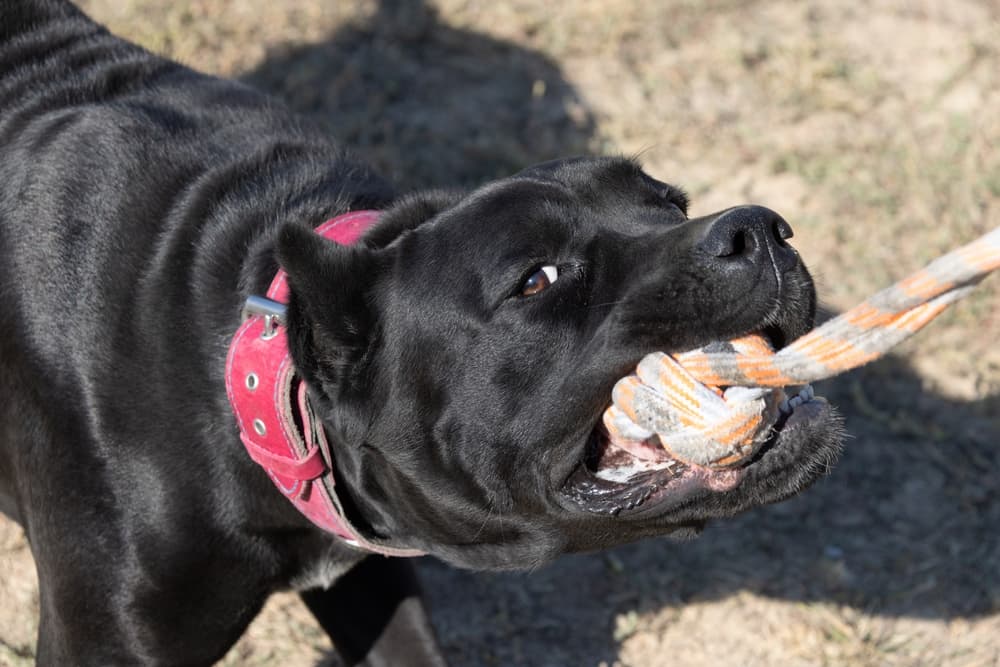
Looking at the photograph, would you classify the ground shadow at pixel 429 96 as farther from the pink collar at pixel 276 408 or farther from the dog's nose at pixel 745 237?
the dog's nose at pixel 745 237

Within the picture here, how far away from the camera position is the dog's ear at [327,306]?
270 cm

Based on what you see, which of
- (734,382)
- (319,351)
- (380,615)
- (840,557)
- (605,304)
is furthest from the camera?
(840,557)

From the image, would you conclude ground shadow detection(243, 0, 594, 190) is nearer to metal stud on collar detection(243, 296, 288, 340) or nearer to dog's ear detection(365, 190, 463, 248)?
dog's ear detection(365, 190, 463, 248)

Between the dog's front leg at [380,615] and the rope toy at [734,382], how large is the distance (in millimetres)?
1132

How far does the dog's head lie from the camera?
2.61 m

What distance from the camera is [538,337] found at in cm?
268

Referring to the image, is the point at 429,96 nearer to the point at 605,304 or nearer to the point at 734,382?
the point at 605,304

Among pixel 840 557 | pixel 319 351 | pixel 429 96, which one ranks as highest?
pixel 319 351

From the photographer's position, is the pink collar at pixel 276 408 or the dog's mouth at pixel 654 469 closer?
the dog's mouth at pixel 654 469

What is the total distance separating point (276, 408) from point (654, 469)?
848 mm

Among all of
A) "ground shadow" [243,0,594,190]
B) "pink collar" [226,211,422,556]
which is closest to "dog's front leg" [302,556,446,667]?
"pink collar" [226,211,422,556]

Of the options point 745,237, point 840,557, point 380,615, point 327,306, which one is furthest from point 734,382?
point 840,557

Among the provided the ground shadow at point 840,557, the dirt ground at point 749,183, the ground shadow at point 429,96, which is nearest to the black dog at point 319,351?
the ground shadow at point 840,557

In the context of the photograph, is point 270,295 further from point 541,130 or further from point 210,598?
point 541,130
